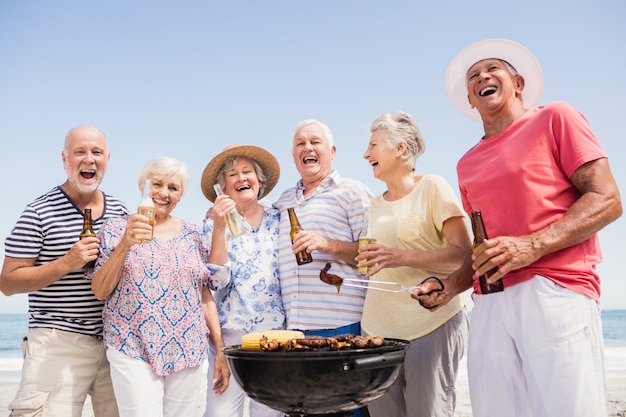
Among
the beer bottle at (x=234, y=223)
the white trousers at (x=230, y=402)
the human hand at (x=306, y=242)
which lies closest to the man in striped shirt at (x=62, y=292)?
the white trousers at (x=230, y=402)

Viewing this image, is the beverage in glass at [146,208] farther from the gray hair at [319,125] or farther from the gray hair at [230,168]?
the gray hair at [319,125]

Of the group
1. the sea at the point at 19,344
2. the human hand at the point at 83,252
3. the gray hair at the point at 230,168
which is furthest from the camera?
the sea at the point at 19,344

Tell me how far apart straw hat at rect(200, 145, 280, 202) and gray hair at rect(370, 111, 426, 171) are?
1183mm

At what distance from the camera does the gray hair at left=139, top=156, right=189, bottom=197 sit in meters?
3.99

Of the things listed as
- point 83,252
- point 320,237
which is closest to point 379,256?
point 320,237

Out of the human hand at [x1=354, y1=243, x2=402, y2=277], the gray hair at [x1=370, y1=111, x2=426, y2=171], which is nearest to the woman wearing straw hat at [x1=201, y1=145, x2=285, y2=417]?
the human hand at [x1=354, y1=243, x2=402, y2=277]

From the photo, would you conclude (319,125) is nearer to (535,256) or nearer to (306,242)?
(306,242)

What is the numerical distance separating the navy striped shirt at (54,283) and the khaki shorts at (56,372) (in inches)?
3.8

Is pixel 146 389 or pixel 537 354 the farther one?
pixel 146 389

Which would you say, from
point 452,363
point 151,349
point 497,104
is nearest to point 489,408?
point 452,363

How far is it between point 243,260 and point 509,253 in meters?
2.29

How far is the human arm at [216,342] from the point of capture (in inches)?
157

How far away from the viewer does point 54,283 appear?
3.89m

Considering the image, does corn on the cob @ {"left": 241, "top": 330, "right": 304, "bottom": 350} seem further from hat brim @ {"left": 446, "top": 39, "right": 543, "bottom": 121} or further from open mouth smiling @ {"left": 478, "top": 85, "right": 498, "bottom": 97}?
hat brim @ {"left": 446, "top": 39, "right": 543, "bottom": 121}
